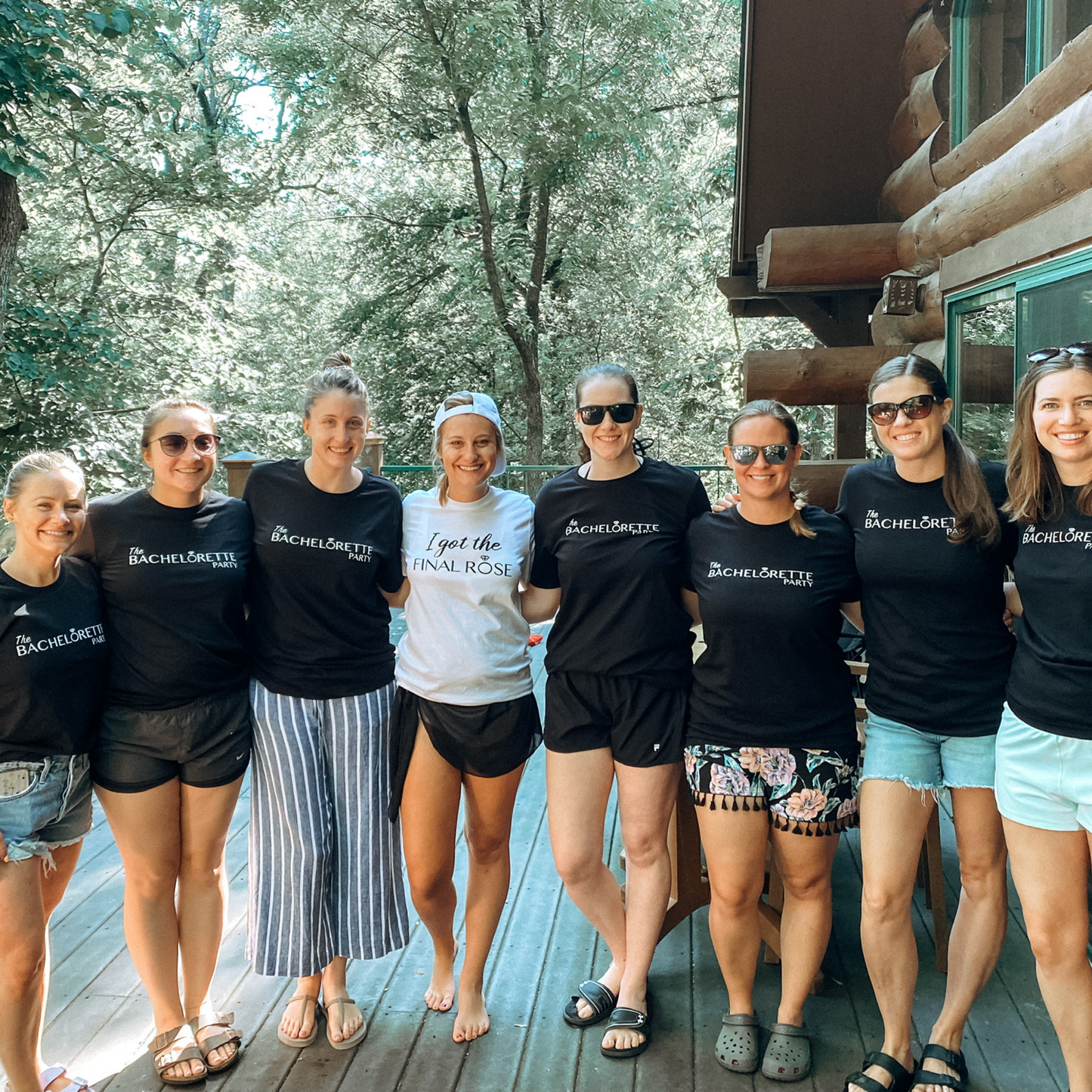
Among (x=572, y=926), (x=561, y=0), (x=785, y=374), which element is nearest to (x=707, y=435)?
(x=561, y=0)

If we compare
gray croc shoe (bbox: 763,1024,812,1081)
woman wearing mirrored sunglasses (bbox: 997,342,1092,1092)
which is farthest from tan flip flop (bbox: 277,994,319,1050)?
woman wearing mirrored sunglasses (bbox: 997,342,1092,1092)

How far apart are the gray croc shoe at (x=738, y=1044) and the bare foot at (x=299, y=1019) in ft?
3.61

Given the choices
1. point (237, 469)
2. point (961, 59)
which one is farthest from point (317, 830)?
point (961, 59)

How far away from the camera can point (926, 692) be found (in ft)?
7.54

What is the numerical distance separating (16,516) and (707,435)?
1596cm

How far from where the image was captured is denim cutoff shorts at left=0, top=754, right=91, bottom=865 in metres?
2.21

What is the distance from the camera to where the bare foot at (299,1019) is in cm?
267

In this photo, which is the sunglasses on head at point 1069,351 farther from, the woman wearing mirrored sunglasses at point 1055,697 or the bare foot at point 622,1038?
the bare foot at point 622,1038

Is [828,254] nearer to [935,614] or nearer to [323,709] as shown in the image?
[935,614]

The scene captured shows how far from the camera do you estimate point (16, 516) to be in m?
2.27

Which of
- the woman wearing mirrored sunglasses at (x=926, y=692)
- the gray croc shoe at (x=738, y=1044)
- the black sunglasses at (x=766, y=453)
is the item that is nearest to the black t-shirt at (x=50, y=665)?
the black sunglasses at (x=766, y=453)

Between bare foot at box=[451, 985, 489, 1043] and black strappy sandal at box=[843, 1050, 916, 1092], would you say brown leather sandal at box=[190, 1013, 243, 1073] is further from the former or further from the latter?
black strappy sandal at box=[843, 1050, 916, 1092]

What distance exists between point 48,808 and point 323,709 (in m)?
0.68

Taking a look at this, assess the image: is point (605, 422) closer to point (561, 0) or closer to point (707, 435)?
point (561, 0)
